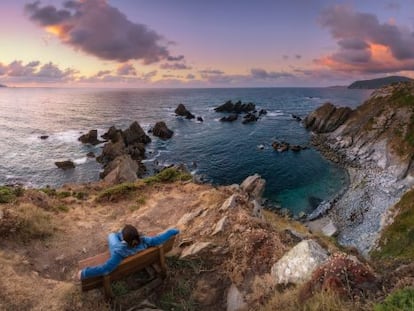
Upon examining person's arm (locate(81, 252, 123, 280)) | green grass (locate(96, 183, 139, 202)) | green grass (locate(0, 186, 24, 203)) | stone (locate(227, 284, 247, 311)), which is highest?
person's arm (locate(81, 252, 123, 280))

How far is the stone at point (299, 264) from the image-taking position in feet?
24.3

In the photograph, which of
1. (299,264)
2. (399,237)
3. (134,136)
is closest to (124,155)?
(134,136)

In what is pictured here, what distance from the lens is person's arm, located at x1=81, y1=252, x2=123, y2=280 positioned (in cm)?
703

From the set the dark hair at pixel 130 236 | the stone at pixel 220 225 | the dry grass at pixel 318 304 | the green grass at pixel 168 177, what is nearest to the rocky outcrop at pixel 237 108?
the green grass at pixel 168 177

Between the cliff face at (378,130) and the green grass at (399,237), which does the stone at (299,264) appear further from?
the cliff face at (378,130)

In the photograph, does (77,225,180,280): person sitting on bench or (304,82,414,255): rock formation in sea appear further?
(304,82,414,255): rock formation in sea

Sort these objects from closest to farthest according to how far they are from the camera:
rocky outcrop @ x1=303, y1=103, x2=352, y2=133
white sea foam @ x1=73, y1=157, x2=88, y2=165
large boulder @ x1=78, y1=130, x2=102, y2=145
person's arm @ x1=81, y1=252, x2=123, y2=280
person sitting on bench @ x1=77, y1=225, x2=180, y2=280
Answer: person's arm @ x1=81, y1=252, x2=123, y2=280 → person sitting on bench @ x1=77, y1=225, x2=180, y2=280 → white sea foam @ x1=73, y1=157, x2=88, y2=165 → large boulder @ x1=78, y1=130, x2=102, y2=145 → rocky outcrop @ x1=303, y1=103, x2=352, y2=133

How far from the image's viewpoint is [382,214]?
3173 cm

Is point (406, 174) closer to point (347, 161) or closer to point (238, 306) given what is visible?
point (347, 161)

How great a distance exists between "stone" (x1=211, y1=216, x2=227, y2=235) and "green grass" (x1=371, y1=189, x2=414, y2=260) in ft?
54.7

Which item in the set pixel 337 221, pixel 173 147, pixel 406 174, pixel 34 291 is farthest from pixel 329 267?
pixel 173 147

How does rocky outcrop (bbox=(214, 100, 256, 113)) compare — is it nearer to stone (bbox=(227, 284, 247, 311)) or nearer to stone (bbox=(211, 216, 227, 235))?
stone (bbox=(211, 216, 227, 235))

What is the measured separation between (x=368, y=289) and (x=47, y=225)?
1247 cm

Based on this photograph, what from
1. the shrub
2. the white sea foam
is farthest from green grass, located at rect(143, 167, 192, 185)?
the white sea foam
